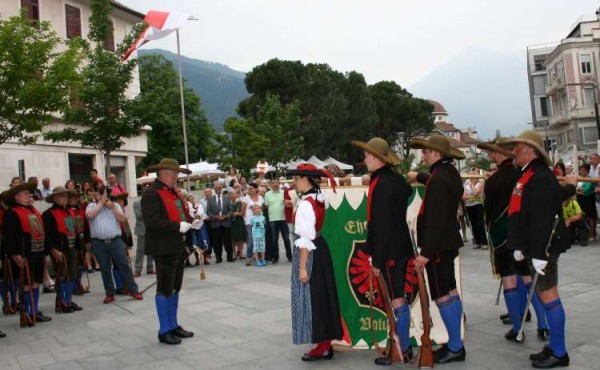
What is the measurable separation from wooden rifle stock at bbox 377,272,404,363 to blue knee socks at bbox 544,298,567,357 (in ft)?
4.09

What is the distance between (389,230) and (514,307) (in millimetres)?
1724

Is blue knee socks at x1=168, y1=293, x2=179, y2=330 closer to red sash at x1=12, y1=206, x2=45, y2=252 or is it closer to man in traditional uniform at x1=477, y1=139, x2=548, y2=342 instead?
red sash at x1=12, y1=206, x2=45, y2=252

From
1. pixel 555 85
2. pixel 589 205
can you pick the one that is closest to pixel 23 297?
pixel 589 205

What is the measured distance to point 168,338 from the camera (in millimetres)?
6367

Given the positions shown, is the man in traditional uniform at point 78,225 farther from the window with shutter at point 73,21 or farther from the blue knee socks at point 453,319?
the window with shutter at point 73,21

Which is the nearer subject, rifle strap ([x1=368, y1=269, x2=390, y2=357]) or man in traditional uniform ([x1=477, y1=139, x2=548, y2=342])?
rifle strap ([x1=368, y1=269, x2=390, y2=357])

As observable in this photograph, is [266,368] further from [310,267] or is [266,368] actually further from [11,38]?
[11,38]

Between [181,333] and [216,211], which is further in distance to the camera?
[216,211]

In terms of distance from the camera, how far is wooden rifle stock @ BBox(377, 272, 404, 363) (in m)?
4.99

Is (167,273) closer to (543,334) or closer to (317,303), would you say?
(317,303)

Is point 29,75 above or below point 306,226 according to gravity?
above

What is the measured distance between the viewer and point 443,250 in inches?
199

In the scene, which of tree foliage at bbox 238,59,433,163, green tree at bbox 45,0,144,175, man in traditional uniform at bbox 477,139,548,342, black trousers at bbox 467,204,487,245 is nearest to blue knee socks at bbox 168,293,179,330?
man in traditional uniform at bbox 477,139,548,342

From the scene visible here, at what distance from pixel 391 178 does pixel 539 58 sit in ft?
292
